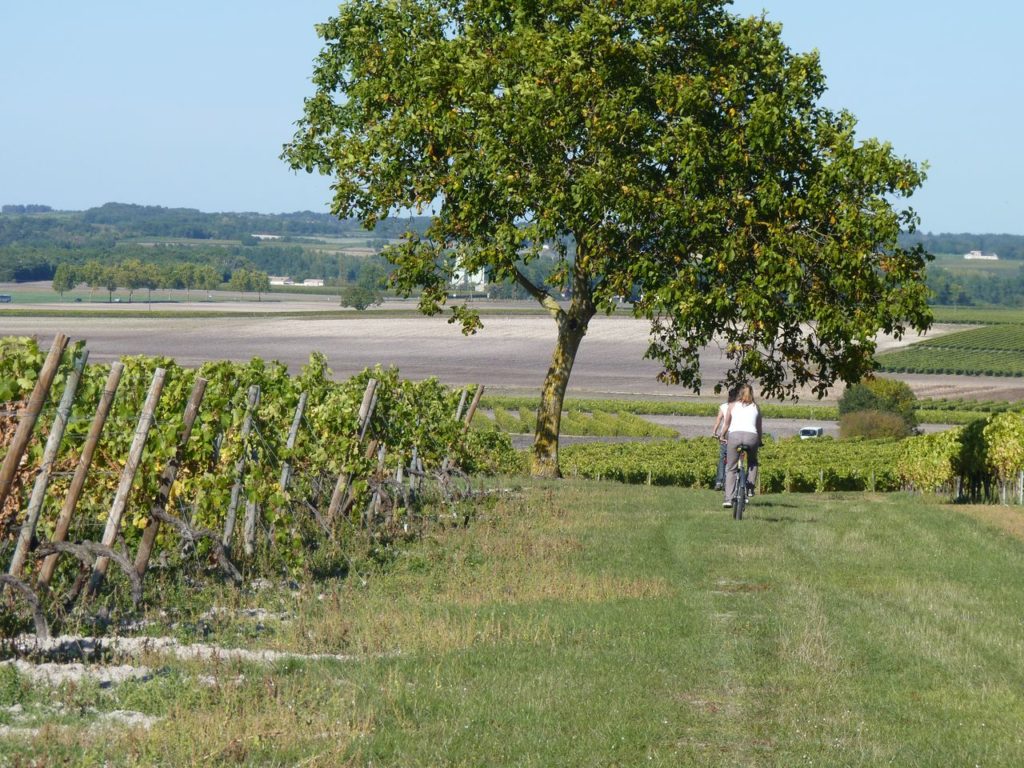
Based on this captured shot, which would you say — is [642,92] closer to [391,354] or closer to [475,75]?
[475,75]

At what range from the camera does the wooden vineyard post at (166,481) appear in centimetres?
1362

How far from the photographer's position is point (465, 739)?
28.6 ft

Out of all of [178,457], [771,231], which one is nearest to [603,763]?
[178,457]

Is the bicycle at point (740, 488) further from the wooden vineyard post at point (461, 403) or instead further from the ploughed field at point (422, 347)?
the ploughed field at point (422, 347)

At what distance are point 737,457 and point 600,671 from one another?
1154 centimetres

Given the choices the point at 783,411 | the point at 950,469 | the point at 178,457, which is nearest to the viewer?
the point at 178,457

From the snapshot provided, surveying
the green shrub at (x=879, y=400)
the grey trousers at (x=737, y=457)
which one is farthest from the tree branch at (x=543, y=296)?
the green shrub at (x=879, y=400)

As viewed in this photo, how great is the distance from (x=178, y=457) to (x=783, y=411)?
3495 inches

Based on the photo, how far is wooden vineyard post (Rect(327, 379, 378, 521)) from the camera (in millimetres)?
18578

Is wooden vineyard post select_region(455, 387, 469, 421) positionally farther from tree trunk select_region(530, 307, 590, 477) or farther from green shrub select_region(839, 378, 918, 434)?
green shrub select_region(839, 378, 918, 434)

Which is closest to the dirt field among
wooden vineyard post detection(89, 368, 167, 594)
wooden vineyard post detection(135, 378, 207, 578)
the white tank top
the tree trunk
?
the tree trunk

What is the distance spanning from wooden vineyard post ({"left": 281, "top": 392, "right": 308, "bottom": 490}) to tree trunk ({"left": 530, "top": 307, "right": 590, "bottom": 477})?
53.0 feet

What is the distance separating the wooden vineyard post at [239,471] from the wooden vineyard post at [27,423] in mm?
4391

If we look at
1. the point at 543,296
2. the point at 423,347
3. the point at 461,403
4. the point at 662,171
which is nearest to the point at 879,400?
the point at 543,296
